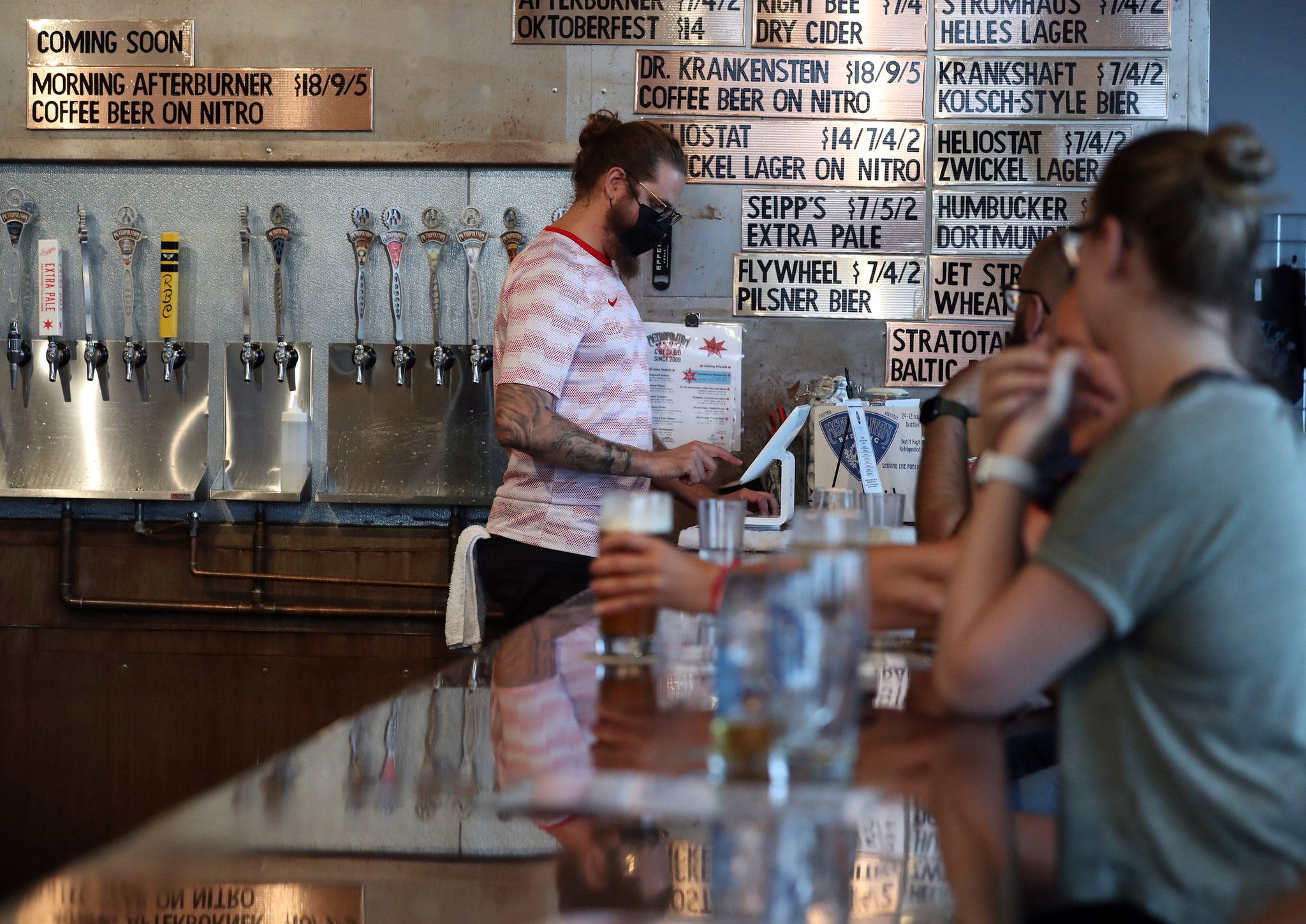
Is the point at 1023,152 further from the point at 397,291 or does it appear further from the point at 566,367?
the point at 397,291

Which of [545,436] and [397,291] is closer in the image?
[545,436]

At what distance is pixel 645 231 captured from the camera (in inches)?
123

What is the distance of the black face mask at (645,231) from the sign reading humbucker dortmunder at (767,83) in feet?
2.87

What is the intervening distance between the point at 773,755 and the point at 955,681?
0.24 metres

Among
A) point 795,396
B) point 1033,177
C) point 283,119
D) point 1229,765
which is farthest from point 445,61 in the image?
point 1229,765

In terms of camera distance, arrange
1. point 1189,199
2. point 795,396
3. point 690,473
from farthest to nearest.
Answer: point 795,396, point 690,473, point 1189,199

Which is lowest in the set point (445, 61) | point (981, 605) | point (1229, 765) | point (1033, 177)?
point (1229, 765)

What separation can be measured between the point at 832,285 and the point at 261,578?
2.03 metres

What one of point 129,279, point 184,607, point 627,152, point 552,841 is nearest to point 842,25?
point 627,152

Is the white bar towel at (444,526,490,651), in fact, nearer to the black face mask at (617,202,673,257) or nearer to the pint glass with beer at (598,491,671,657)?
the black face mask at (617,202,673,257)

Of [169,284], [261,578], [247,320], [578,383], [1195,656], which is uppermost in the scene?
[169,284]

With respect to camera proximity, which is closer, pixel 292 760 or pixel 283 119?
pixel 292 760

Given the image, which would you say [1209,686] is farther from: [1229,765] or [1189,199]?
[1189,199]

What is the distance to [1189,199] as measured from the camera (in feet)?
3.51
